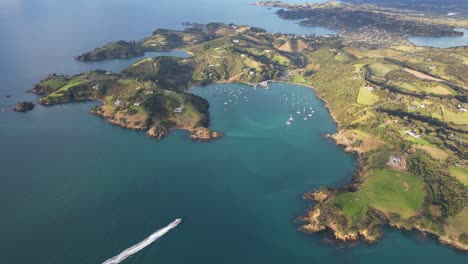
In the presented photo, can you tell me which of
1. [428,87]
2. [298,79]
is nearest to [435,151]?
[428,87]

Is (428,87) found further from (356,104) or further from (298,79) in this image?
(298,79)

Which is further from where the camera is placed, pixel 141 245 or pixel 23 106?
pixel 23 106

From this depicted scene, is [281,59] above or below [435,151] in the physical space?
above

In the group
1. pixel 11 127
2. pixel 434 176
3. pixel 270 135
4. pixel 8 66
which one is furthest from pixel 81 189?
pixel 8 66

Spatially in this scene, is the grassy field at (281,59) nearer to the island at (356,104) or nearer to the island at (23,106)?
the island at (356,104)

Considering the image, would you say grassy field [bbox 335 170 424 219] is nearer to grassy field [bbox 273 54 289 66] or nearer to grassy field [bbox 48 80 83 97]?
grassy field [bbox 48 80 83 97]

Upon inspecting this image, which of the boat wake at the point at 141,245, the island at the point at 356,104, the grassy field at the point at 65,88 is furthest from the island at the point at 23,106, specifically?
the boat wake at the point at 141,245

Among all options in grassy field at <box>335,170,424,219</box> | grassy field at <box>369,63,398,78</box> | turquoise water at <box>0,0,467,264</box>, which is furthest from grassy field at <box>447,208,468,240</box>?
grassy field at <box>369,63,398,78</box>
